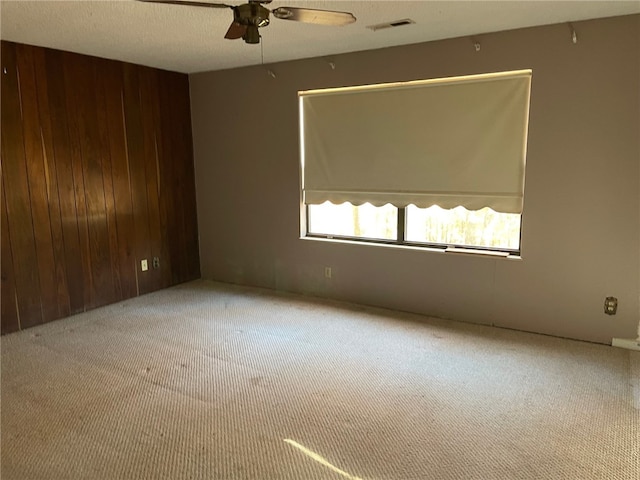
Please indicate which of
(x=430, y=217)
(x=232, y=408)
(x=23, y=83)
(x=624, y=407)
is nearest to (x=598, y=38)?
(x=430, y=217)

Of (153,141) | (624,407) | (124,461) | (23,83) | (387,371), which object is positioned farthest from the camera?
(153,141)

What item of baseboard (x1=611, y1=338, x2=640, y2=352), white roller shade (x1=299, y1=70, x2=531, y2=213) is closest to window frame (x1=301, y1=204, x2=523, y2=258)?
white roller shade (x1=299, y1=70, x2=531, y2=213)

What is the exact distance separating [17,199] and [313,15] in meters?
2.76

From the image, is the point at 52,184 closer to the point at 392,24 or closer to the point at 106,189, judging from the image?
the point at 106,189

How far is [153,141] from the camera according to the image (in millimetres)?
4574

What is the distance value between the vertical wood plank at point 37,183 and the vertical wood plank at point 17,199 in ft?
0.10

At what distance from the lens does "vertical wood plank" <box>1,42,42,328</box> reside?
345 cm

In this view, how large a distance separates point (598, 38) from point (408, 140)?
1438 mm

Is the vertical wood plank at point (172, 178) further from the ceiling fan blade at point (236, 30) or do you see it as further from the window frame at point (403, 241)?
the ceiling fan blade at point (236, 30)

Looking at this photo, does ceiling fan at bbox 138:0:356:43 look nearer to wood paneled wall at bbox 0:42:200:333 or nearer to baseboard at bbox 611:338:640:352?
wood paneled wall at bbox 0:42:200:333

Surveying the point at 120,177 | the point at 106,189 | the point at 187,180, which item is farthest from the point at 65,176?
the point at 187,180

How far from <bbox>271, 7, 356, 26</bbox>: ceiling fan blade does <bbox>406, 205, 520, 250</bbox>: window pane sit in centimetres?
193

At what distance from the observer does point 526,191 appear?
3391mm

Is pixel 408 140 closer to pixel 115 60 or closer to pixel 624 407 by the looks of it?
pixel 624 407
